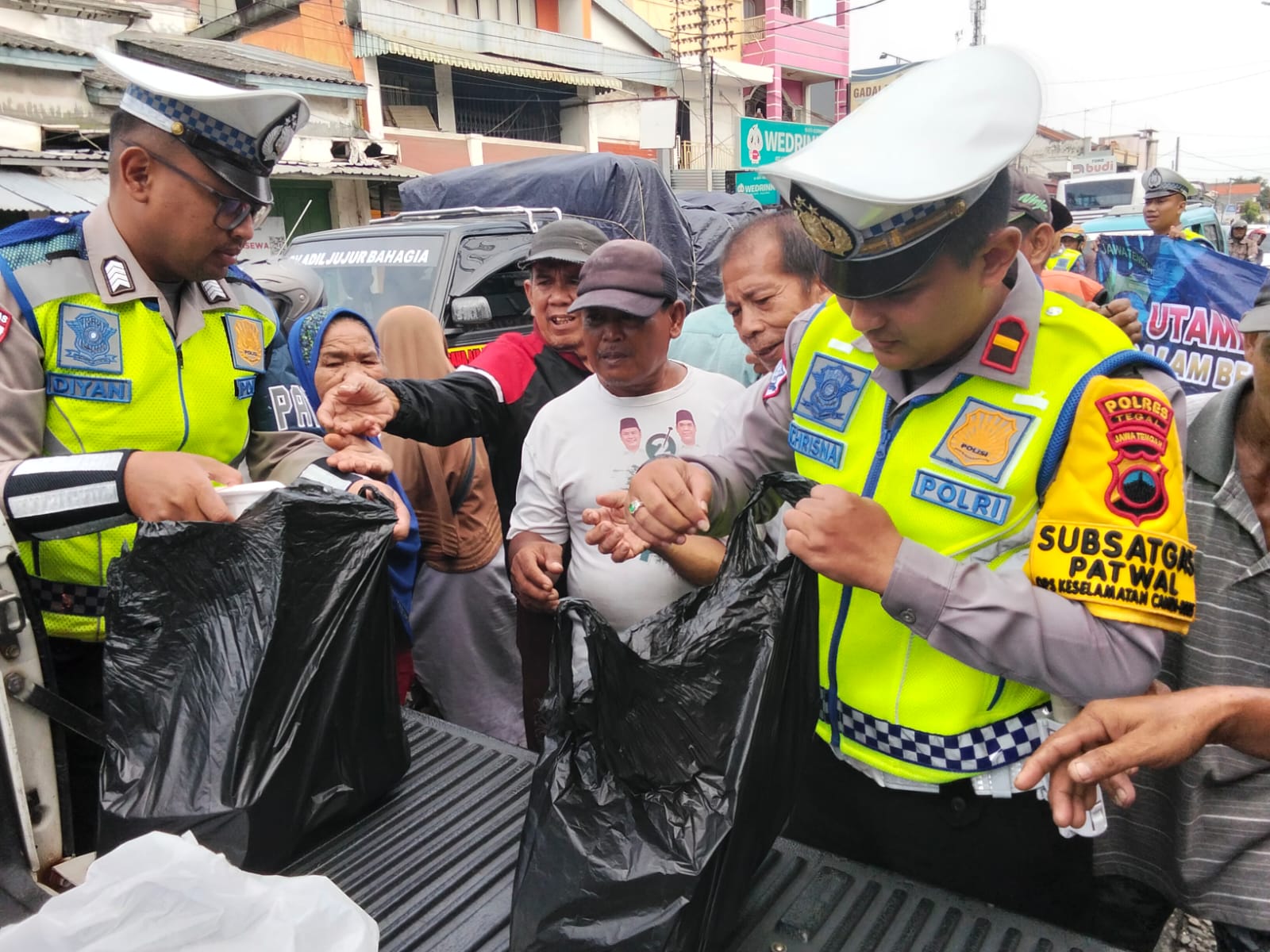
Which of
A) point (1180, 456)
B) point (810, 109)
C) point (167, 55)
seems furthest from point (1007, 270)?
point (810, 109)

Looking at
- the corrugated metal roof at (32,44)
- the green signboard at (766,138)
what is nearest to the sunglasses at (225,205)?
the corrugated metal roof at (32,44)

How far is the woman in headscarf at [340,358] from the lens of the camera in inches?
96.9

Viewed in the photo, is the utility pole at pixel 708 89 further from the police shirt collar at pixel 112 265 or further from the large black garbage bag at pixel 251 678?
the large black garbage bag at pixel 251 678

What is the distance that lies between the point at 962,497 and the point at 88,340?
5.12ft

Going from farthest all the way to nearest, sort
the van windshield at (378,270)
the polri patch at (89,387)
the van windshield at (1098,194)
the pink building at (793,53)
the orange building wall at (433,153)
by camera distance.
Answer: the pink building at (793,53), the orange building wall at (433,153), the van windshield at (1098,194), the van windshield at (378,270), the polri patch at (89,387)

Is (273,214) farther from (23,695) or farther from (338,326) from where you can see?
(23,695)

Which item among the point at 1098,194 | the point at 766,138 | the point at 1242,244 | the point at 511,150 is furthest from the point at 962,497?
the point at 511,150

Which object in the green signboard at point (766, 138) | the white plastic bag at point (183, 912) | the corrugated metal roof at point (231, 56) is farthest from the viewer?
the green signboard at point (766, 138)

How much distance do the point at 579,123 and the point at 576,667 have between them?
24.0 metres

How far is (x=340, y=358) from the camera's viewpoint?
2609mm

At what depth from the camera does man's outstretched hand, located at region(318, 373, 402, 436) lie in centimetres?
199

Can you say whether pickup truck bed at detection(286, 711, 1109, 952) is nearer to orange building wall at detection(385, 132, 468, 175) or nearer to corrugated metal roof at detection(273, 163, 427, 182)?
corrugated metal roof at detection(273, 163, 427, 182)

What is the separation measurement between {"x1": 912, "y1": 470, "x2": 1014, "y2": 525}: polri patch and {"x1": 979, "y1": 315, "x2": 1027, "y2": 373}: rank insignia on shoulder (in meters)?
0.17

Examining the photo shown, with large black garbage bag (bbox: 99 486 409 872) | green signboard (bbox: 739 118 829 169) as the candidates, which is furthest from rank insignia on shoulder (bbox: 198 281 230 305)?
green signboard (bbox: 739 118 829 169)
